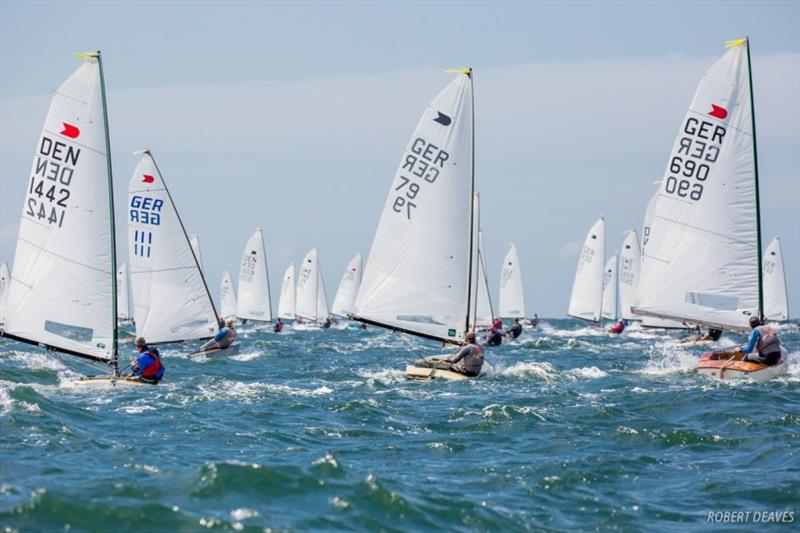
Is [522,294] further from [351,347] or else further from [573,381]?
[573,381]

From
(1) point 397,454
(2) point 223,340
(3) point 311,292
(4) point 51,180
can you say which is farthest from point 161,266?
(3) point 311,292

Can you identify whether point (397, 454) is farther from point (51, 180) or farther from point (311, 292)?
point (311, 292)

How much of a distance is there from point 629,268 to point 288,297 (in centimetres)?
3073

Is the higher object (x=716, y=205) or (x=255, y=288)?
(x=716, y=205)

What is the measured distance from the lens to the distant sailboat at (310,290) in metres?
78.3

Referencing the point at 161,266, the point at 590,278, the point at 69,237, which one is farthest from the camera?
the point at 590,278

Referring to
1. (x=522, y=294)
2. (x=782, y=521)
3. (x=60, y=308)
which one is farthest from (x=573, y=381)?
(x=522, y=294)

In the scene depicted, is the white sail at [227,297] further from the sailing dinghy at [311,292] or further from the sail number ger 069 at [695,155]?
the sail number ger 069 at [695,155]

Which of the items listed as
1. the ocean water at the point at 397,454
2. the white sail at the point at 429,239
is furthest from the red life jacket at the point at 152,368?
the white sail at the point at 429,239

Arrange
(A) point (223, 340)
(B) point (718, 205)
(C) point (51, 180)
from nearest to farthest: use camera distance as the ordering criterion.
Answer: (C) point (51, 180) < (B) point (718, 205) < (A) point (223, 340)

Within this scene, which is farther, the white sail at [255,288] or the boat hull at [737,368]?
the white sail at [255,288]

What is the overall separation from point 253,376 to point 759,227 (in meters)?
12.4

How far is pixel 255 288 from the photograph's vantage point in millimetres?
70125

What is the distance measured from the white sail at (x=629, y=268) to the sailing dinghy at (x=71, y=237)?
129 feet
